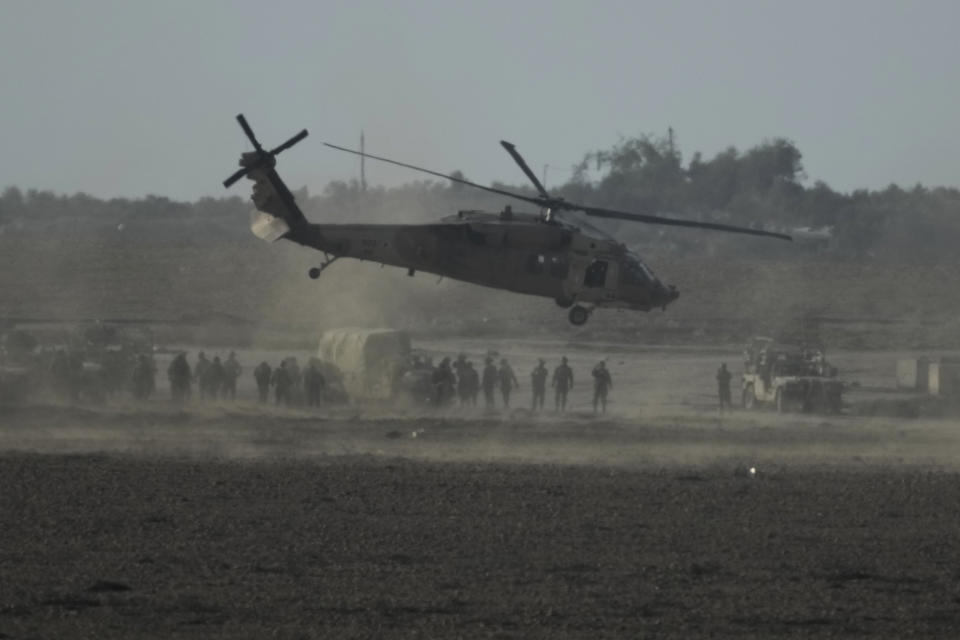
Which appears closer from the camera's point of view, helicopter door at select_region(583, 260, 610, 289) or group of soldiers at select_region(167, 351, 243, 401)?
helicopter door at select_region(583, 260, 610, 289)

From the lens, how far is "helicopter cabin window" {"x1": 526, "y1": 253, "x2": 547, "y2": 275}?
28.0 meters

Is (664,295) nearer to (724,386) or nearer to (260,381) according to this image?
(724,386)

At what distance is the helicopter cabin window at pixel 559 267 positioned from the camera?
28062mm

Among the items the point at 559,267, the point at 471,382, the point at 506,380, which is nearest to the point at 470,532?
the point at 559,267

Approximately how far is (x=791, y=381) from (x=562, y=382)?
17.3 ft

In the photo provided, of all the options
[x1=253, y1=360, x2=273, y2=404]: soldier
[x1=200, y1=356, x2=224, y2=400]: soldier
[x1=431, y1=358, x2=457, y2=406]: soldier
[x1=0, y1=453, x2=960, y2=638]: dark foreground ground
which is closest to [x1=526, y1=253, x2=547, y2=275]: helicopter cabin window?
[x1=0, y1=453, x2=960, y2=638]: dark foreground ground

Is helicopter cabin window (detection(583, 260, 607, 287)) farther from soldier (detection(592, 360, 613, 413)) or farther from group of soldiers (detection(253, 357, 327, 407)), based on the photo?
group of soldiers (detection(253, 357, 327, 407))

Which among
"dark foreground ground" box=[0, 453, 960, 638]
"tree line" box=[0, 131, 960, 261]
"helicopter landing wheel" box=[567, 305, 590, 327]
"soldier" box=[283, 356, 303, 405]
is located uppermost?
"tree line" box=[0, 131, 960, 261]

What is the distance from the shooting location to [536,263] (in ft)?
91.9

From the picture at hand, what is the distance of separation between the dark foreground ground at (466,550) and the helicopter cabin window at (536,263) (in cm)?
320

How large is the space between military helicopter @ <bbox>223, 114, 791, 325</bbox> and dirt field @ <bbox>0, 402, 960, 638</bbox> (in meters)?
3.05

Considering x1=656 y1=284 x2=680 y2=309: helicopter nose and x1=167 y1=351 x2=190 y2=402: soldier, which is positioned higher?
x1=656 y1=284 x2=680 y2=309: helicopter nose

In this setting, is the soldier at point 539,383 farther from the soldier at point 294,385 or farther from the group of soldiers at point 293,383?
the soldier at point 294,385

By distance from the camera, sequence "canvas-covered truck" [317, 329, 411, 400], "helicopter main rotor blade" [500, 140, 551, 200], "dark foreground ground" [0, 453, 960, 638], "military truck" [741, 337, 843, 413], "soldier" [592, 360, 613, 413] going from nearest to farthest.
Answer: "dark foreground ground" [0, 453, 960, 638], "helicopter main rotor blade" [500, 140, 551, 200], "soldier" [592, 360, 613, 413], "military truck" [741, 337, 843, 413], "canvas-covered truck" [317, 329, 411, 400]
